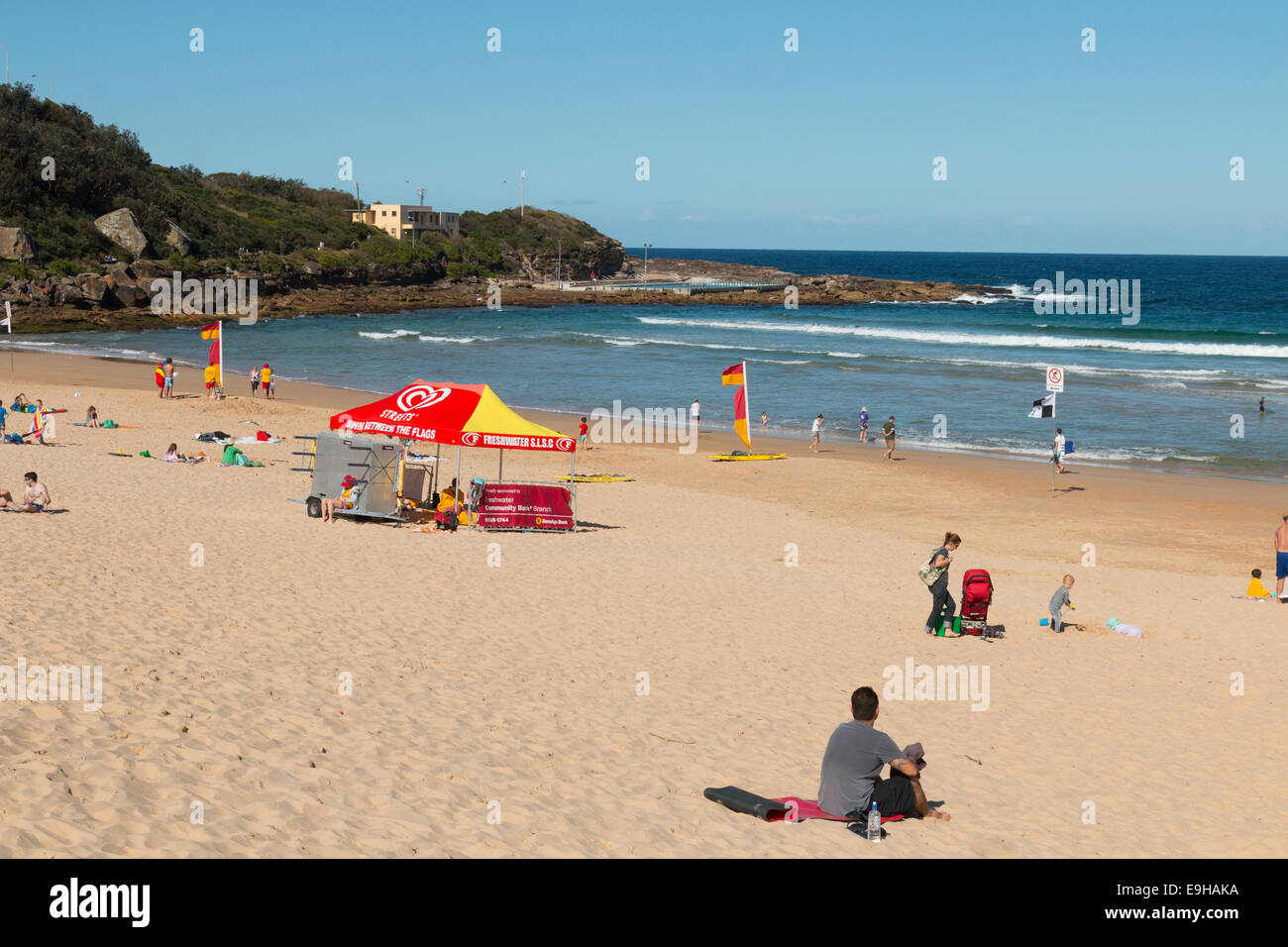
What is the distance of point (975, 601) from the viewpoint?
12125 mm

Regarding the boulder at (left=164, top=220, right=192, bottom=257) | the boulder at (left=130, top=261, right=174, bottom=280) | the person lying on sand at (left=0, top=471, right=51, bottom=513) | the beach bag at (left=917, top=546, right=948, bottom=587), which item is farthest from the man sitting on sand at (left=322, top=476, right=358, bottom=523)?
the boulder at (left=164, top=220, right=192, bottom=257)

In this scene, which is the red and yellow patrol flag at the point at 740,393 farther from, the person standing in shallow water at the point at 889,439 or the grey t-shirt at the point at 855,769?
the grey t-shirt at the point at 855,769

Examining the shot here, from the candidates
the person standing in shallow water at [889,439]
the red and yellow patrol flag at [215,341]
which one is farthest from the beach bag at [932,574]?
the red and yellow patrol flag at [215,341]

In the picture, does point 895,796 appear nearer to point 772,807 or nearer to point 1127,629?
point 772,807

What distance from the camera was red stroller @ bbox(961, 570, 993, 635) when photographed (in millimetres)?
12008

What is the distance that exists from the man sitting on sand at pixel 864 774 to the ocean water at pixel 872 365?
2293cm

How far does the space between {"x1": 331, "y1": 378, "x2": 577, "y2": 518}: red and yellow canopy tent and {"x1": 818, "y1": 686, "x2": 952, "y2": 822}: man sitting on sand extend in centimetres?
980

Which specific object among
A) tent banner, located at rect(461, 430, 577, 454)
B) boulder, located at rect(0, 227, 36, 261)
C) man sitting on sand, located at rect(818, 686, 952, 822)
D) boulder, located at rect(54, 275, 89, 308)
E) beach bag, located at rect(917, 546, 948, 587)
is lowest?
man sitting on sand, located at rect(818, 686, 952, 822)

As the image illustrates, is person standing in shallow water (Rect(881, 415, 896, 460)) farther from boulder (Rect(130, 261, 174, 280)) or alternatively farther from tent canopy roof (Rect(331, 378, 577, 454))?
boulder (Rect(130, 261, 174, 280))

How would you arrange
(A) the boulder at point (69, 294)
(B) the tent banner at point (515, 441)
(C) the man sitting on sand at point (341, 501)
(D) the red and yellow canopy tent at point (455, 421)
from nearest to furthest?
(B) the tent banner at point (515, 441) < (D) the red and yellow canopy tent at point (455, 421) < (C) the man sitting on sand at point (341, 501) < (A) the boulder at point (69, 294)

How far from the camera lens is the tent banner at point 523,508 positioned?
17203mm

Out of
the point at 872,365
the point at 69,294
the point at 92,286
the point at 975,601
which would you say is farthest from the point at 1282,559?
the point at 92,286

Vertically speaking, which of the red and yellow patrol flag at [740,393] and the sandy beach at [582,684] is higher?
the red and yellow patrol flag at [740,393]
